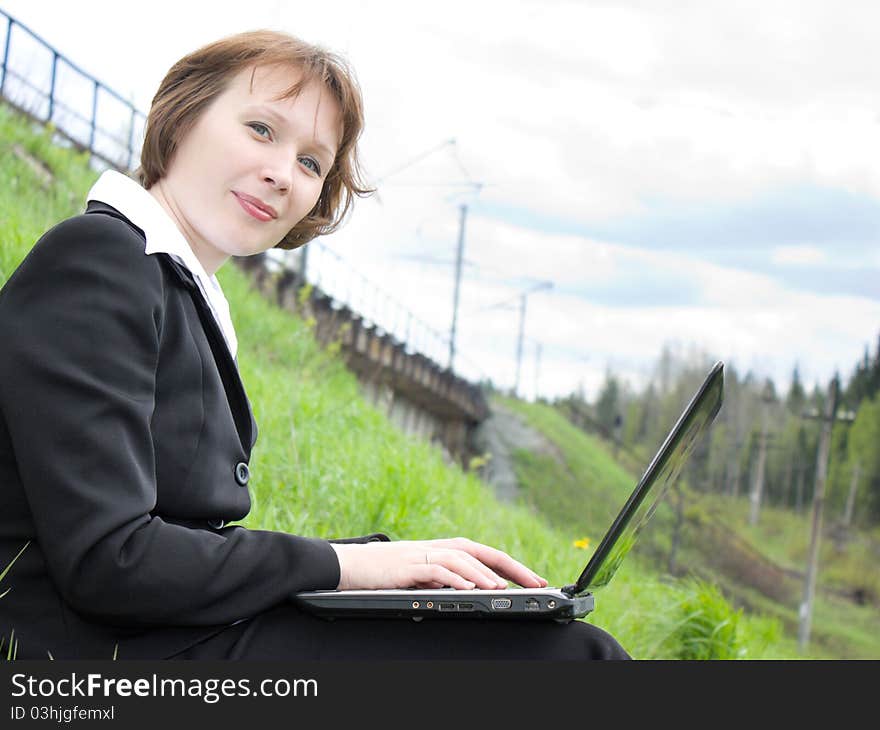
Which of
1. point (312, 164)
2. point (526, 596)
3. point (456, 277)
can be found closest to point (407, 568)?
point (526, 596)

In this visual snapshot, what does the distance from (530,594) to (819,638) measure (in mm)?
51960

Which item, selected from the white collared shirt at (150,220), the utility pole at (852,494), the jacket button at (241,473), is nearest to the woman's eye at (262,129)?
the white collared shirt at (150,220)

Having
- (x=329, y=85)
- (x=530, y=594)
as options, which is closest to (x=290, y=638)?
(x=530, y=594)

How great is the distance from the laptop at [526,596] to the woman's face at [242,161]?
2.38 feet

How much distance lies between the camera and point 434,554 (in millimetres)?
1780

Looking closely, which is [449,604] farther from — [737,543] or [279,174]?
[737,543]

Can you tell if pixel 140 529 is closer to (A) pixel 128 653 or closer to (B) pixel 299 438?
(A) pixel 128 653

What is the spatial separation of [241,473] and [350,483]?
354 centimetres

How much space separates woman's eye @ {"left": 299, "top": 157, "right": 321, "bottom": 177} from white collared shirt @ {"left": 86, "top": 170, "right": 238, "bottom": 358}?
34cm

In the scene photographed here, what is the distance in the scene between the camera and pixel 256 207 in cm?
205

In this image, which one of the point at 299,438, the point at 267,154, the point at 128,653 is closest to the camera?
the point at 128,653

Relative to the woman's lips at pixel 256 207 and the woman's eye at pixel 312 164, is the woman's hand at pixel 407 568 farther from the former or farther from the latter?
the woman's eye at pixel 312 164

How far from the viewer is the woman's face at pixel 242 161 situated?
2.01m

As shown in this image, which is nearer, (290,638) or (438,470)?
(290,638)
